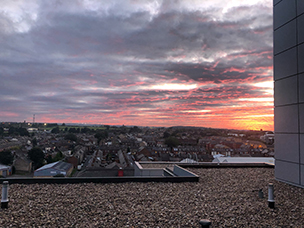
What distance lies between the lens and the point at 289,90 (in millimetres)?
10492

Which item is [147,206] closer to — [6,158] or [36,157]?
[36,157]

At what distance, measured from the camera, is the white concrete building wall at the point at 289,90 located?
32.6ft

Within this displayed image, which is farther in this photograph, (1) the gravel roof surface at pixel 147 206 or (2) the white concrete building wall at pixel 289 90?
(2) the white concrete building wall at pixel 289 90

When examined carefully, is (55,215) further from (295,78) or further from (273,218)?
(295,78)

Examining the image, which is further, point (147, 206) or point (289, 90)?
point (289, 90)

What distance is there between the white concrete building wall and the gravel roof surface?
4.31ft

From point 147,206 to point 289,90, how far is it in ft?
27.9

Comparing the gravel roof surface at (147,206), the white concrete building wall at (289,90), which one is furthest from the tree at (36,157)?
the white concrete building wall at (289,90)

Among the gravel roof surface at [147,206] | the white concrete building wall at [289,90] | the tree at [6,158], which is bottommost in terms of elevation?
the tree at [6,158]

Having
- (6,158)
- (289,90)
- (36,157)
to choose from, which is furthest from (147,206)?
(6,158)

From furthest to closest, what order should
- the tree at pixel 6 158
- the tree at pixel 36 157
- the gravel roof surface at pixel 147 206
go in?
the tree at pixel 36 157 → the tree at pixel 6 158 → the gravel roof surface at pixel 147 206

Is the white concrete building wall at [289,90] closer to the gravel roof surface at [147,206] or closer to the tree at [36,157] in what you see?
the gravel roof surface at [147,206]

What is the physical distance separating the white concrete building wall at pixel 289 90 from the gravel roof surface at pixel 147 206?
1314 mm

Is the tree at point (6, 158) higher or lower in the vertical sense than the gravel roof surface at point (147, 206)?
lower
